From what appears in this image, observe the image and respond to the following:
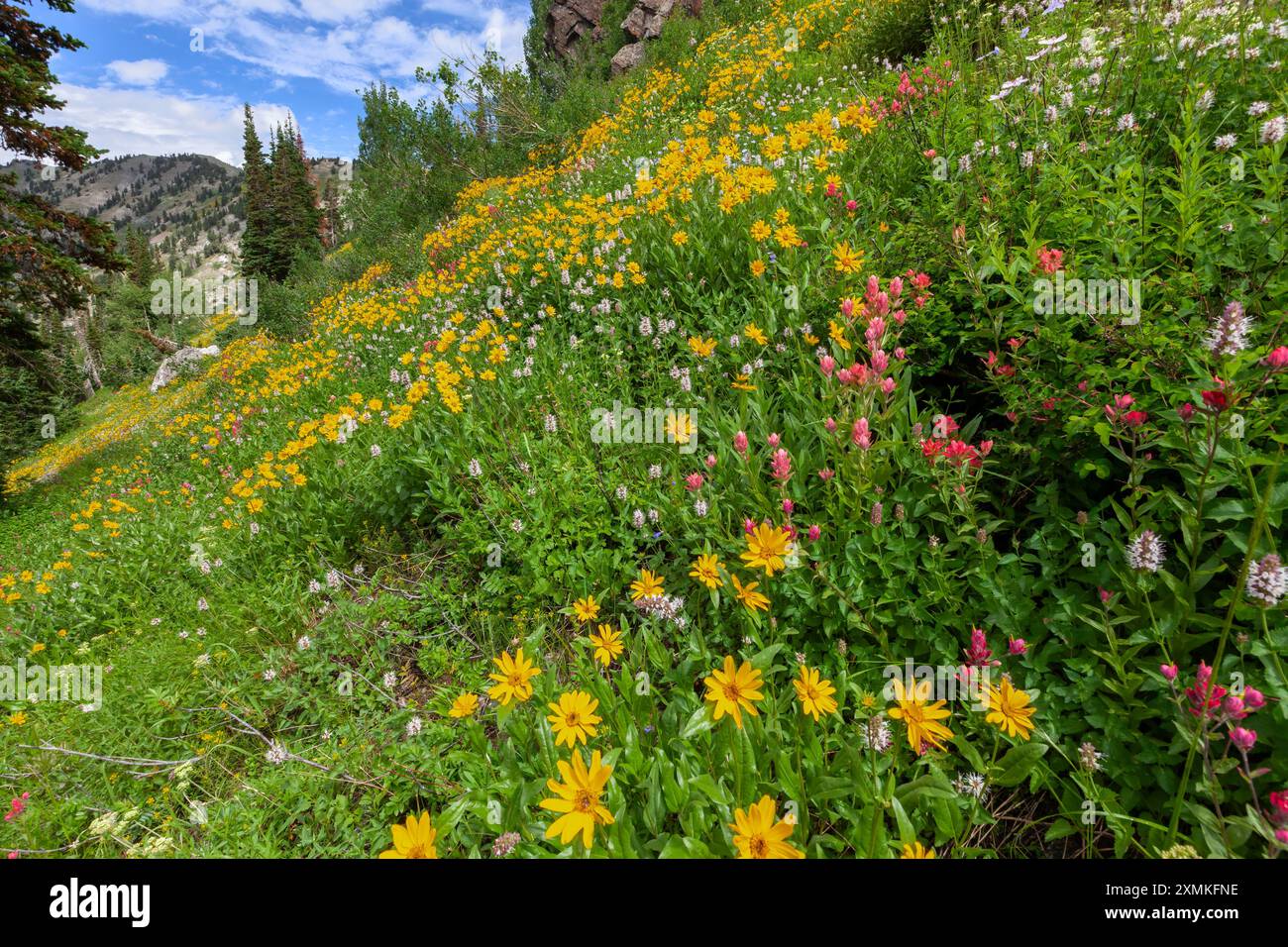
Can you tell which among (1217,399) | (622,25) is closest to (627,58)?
(622,25)

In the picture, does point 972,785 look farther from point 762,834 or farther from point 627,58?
point 627,58

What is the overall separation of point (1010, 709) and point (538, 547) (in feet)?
6.86

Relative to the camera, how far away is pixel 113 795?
2654mm

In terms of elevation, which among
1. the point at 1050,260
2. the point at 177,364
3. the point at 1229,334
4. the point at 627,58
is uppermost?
the point at 627,58

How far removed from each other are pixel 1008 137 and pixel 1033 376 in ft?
7.13

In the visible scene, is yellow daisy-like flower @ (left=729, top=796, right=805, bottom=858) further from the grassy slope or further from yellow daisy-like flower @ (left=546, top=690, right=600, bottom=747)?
yellow daisy-like flower @ (left=546, top=690, right=600, bottom=747)

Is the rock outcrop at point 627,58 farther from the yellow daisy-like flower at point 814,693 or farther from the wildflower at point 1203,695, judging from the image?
the wildflower at point 1203,695

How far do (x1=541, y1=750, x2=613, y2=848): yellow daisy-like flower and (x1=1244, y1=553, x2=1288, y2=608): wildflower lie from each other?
1518 mm

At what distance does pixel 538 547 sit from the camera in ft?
9.14

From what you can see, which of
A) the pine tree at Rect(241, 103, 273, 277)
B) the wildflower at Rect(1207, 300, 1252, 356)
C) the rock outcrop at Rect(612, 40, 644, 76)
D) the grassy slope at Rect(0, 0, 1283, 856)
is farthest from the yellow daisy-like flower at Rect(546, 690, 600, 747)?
the pine tree at Rect(241, 103, 273, 277)

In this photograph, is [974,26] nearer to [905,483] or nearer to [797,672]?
[905,483]

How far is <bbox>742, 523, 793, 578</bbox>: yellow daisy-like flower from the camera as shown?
5.22ft

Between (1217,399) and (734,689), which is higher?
(1217,399)
